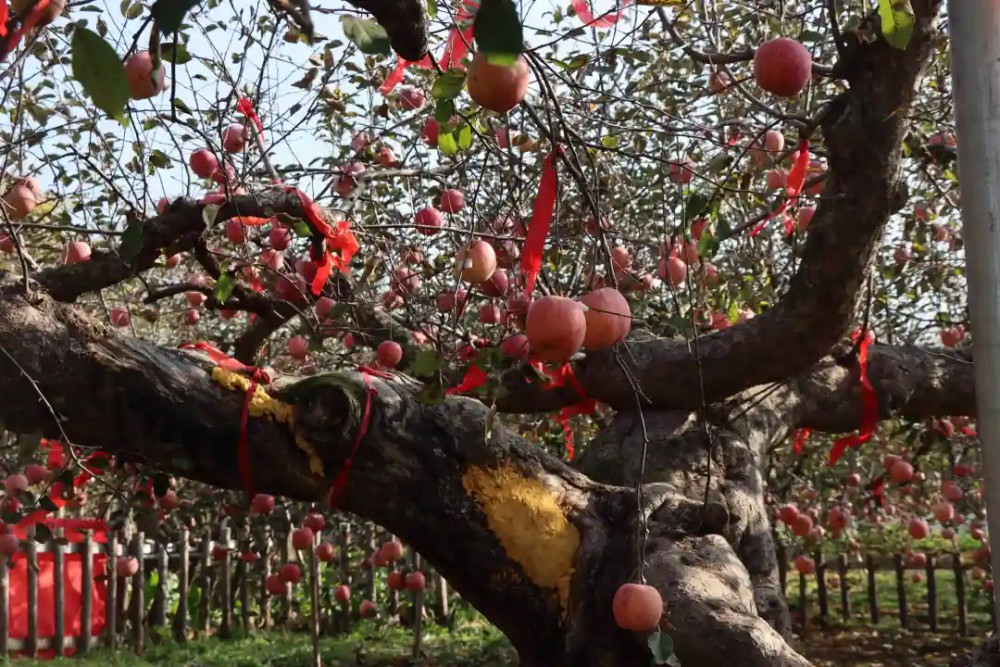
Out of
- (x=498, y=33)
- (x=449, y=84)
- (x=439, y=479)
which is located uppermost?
(x=449, y=84)

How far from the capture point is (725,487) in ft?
10.0

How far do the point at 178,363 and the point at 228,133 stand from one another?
1.33 m

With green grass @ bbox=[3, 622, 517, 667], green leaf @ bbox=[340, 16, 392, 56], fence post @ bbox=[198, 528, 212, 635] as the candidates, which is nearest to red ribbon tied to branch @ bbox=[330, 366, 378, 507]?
green leaf @ bbox=[340, 16, 392, 56]

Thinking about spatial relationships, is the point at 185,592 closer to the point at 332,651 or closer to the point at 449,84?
the point at 332,651

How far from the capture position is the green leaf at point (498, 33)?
0.75m

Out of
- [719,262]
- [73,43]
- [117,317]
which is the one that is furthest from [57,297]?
[719,262]

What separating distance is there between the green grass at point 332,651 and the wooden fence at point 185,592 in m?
0.21

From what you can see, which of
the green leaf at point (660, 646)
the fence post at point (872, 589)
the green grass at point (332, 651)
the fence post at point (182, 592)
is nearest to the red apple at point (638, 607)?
the green leaf at point (660, 646)

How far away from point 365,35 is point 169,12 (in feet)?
1.81

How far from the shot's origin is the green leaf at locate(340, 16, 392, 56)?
4.07 ft

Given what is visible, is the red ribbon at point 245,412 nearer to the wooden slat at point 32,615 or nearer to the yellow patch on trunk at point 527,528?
the yellow patch on trunk at point 527,528

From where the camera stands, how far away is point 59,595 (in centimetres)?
657

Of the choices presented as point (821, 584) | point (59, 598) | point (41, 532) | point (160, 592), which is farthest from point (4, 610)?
point (821, 584)

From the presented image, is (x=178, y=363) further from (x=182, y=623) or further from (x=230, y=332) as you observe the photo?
(x=182, y=623)
